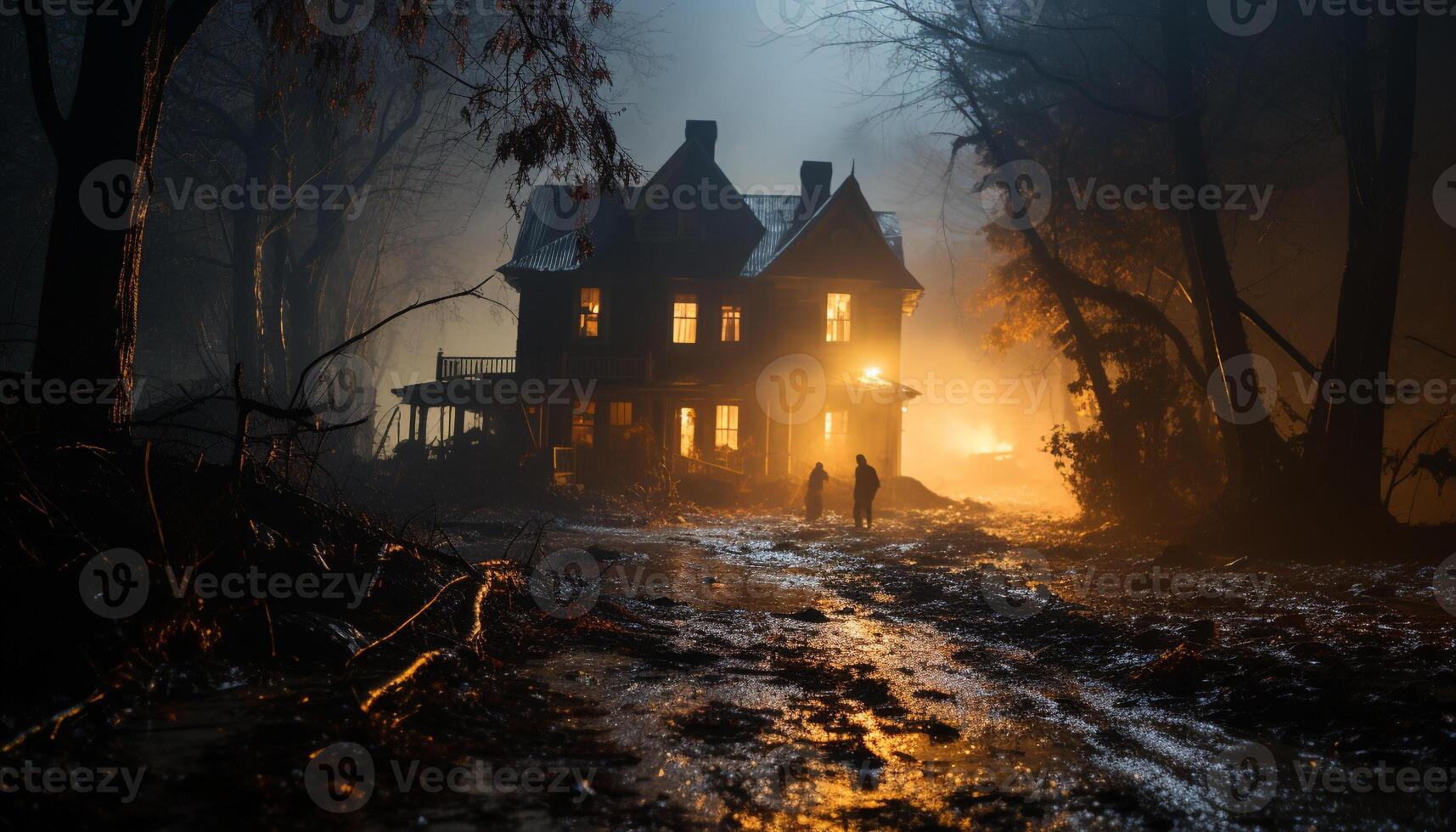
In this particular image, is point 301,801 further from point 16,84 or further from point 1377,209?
point 16,84

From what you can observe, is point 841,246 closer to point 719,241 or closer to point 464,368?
point 719,241

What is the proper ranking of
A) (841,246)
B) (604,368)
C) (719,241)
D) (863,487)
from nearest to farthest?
(863,487) < (604,368) < (841,246) < (719,241)

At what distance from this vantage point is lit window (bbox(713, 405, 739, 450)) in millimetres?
29484

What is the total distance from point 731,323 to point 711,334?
28.8 inches

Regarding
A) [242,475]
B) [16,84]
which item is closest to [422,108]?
[16,84]

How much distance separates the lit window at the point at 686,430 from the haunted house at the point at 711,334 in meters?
0.05

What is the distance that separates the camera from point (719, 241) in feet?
99.0

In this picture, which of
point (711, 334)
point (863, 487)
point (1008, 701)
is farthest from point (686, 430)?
point (1008, 701)

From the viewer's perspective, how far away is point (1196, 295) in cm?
1667

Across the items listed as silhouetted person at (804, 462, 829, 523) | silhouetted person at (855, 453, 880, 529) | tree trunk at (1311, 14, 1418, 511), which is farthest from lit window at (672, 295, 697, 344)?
tree trunk at (1311, 14, 1418, 511)

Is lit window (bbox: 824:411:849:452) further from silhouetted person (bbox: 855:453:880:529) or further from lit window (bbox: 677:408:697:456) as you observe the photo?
silhouetted person (bbox: 855:453:880:529)

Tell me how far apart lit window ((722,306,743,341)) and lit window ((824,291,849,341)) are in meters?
2.78

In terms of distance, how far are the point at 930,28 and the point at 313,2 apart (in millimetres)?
9372

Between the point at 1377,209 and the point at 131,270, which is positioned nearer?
the point at 131,270
